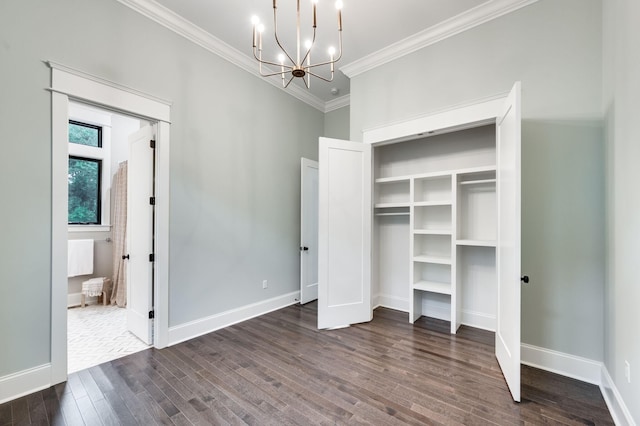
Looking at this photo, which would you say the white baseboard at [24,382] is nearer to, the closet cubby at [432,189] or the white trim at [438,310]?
the white trim at [438,310]

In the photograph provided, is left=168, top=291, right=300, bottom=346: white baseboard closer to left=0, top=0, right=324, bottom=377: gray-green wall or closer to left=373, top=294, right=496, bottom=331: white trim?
left=0, top=0, right=324, bottom=377: gray-green wall

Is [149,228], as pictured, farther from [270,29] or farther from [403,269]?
[403,269]

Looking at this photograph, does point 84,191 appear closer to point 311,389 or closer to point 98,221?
point 98,221

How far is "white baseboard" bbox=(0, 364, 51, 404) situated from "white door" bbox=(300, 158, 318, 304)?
9.52 feet

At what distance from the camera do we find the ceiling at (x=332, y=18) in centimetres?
278

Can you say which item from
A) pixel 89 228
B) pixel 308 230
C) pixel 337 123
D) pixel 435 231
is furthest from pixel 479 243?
pixel 89 228

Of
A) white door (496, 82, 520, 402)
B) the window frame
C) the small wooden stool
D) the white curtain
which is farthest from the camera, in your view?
the window frame

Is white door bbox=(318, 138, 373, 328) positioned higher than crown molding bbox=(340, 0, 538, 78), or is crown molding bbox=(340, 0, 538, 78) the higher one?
crown molding bbox=(340, 0, 538, 78)

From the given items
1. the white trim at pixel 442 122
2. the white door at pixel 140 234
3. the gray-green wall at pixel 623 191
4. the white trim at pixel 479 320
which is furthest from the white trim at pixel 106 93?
the white trim at pixel 479 320

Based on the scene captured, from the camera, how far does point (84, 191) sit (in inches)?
189

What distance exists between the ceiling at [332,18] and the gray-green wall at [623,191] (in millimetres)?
1172

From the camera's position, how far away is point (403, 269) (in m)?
4.00

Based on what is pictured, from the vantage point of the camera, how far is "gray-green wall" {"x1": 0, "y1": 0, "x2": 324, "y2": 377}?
2072 mm

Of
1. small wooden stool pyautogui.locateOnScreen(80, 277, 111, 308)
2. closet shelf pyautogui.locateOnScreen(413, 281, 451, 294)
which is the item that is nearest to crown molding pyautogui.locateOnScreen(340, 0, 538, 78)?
closet shelf pyautogui.locateOnScreen(413, 281, 451, 294)
